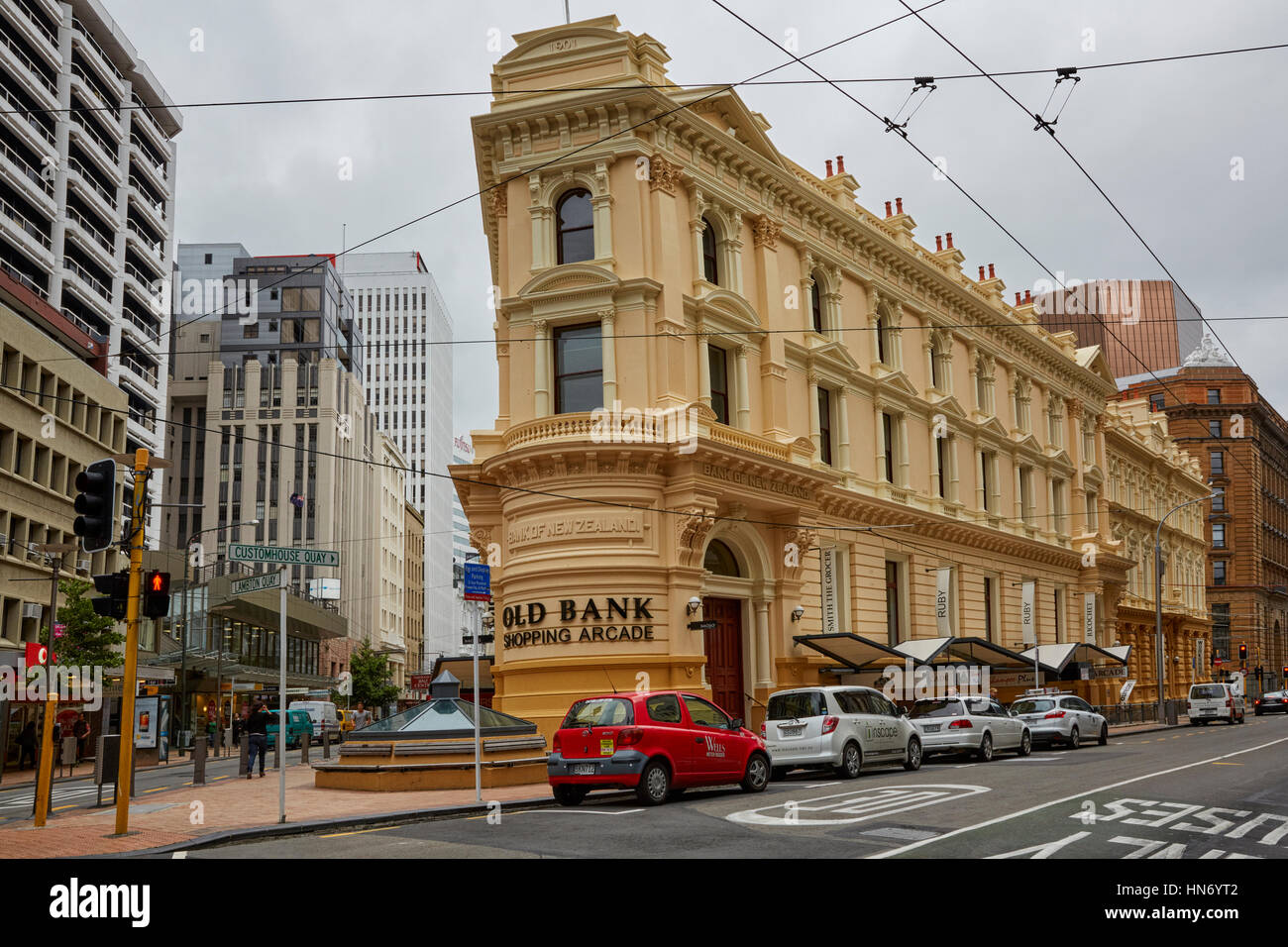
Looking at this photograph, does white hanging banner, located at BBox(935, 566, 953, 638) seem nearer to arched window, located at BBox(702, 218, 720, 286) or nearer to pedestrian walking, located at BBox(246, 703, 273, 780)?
arched window, located at BBox(702, 218, 720, 286)

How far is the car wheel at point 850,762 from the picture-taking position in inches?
789

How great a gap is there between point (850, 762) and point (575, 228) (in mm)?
14150

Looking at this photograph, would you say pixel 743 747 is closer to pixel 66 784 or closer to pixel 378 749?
pixel 378 749

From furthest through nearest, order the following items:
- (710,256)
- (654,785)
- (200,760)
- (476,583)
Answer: (710,256) → (200,760) → (476,583) → (654,785)

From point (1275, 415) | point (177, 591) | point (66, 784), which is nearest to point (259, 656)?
point (177, 591)

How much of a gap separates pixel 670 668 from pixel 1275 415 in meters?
91.3

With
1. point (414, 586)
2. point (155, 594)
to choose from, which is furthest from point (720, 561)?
point (414, 586)

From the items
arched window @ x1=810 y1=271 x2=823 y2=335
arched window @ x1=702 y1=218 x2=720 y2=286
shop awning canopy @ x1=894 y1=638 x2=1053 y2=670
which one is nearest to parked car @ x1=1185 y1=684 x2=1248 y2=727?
shop awning canopy @ x1=894 y1=638 x2=1053 y2=670

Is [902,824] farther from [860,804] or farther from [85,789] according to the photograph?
[85,789]

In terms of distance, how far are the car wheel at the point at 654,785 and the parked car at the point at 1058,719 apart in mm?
15516

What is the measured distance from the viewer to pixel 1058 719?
2972 cm

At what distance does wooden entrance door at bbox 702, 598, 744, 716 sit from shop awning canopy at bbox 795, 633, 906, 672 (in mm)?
1613

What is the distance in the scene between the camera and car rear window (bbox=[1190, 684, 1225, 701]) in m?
46.8

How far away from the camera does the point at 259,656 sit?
74.4 meters
